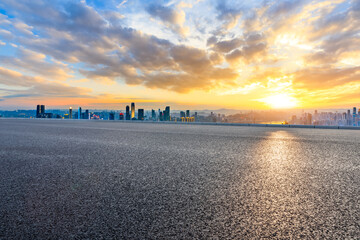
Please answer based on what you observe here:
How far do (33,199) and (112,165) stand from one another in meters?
2.23

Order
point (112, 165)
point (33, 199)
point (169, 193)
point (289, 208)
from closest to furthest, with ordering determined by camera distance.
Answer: point (289, 208) → point (33, 199) → point (169, 193) → point (112, 165)

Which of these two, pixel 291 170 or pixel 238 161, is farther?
pixel 238 161

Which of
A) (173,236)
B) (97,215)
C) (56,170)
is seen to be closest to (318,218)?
(173,236)

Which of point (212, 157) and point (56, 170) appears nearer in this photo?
point (56, 170)

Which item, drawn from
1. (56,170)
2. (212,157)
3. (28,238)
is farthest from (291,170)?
(56,170)

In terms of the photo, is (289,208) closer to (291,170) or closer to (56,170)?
(291,170)

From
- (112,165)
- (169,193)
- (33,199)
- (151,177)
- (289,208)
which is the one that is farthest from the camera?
(112,165)

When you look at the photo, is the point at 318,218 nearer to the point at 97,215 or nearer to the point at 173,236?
the point at 173,236

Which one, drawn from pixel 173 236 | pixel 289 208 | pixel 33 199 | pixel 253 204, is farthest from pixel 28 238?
pixel 289 208

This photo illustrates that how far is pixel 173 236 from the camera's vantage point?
7.07 feet

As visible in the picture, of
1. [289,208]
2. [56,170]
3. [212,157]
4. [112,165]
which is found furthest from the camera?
[212,157]

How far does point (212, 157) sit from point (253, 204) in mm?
3333

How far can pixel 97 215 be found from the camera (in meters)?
2.61

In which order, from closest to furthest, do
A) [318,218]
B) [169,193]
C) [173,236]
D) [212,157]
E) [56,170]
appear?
[173,236], [318,218], [169,193], [56,170], [212,157]
